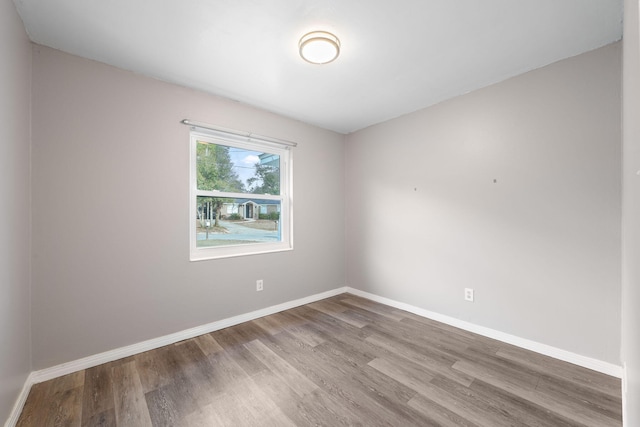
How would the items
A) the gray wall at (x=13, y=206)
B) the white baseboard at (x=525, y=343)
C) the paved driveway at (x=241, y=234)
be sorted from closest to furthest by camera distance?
the gray wall at (x=13, y=206) → the white baseboard at (x=525, y=343) → the paved driveway at (x=241, y=234)

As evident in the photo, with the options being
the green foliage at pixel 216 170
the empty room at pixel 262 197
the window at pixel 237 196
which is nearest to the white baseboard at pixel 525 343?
the empty room at pixel 262 197

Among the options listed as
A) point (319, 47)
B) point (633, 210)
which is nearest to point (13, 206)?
point (319, 47)

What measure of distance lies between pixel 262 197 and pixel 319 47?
→ 5.65 feet

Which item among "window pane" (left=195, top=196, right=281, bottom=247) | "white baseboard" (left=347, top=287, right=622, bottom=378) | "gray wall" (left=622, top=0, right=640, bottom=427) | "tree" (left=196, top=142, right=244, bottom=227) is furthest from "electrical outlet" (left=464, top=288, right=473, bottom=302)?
"tree" (left=196, top=142, right=244, bottom=227)

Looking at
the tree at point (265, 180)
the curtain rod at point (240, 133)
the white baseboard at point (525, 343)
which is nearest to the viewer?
the white baseboard at point (525, 343)

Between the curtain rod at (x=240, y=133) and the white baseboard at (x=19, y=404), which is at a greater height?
the curtain rod at (x=240, y=133)

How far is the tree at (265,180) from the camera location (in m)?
2.99

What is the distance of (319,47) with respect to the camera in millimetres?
1782

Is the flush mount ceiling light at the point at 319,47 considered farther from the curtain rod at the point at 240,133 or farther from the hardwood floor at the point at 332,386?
the hardwood floor at the point at 332,386

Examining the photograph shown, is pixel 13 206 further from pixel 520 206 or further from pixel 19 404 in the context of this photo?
pixel 520 206

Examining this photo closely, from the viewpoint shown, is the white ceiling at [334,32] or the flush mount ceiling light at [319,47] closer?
the white ceiling at [334,32]

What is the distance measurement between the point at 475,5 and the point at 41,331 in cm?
355

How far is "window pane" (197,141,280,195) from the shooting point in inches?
103

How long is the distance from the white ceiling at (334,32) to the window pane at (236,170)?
0.61 m
